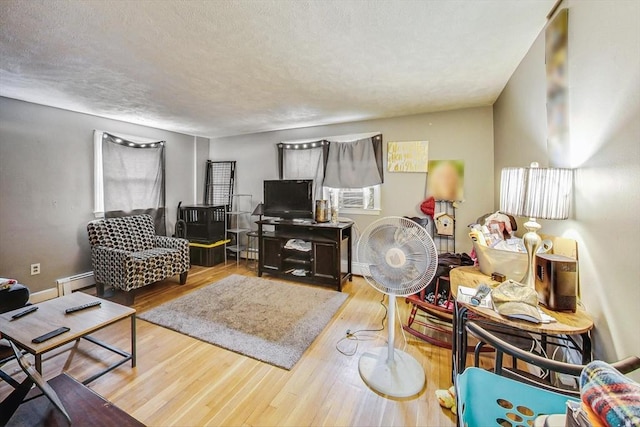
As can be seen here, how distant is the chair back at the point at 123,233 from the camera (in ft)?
10.6

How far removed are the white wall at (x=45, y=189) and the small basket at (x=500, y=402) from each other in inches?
173

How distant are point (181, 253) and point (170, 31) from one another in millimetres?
2721

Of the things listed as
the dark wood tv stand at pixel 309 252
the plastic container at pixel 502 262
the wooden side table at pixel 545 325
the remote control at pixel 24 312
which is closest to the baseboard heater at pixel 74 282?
the remote control at pixel 24 312

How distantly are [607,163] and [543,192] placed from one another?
27 centimetres


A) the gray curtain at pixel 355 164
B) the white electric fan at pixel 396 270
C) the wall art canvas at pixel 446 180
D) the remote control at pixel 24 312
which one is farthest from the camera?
the gray curtain at pixel 355 164

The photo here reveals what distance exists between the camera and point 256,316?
2.69 meters

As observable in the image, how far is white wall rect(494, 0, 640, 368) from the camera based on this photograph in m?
0.96

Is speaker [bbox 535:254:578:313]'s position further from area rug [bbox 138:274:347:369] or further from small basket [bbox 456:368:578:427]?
area rug [bbox 138:274:347:369]

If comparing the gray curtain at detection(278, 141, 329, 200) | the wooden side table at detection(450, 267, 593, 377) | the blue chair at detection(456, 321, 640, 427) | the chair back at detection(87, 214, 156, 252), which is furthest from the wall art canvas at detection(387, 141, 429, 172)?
the chair back at detection(87, 214, 156, 252)

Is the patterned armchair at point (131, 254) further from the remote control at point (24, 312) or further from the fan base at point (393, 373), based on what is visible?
the fan base at point (393, 373)

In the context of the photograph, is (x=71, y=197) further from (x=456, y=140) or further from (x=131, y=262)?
(x=456, y=140)

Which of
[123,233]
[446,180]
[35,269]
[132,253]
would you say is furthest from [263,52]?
[35,269]

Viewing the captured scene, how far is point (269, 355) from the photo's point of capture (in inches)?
82.0

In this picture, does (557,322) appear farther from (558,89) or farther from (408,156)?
(408,156)
